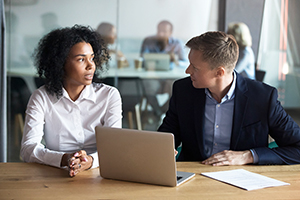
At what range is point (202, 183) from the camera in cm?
153

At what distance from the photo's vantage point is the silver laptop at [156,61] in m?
4.09

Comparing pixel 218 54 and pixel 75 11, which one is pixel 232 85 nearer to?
pixel 218 54

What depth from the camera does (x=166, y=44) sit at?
410 centimetres

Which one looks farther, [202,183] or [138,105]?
[138,105]

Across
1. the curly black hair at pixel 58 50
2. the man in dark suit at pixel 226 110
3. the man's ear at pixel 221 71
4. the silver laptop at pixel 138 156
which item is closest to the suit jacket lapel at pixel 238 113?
the man in dark suit at pixel 226 110

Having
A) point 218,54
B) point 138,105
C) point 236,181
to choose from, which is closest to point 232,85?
point 218,54

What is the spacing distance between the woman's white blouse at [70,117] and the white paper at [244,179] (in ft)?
2.58

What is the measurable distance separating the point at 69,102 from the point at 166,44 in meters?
2.15

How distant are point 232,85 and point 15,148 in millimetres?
Answer: 2957

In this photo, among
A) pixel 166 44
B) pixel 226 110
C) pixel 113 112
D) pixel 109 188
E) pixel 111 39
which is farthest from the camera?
pixel 166 44

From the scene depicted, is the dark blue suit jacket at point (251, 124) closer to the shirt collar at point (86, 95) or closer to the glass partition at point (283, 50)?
the shirt collar at point (86, 95)

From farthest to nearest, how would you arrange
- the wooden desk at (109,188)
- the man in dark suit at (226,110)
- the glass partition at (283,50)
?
the glass partition at (283,50), the man in dark suit at (226,110), the wooden desk at (109,188)

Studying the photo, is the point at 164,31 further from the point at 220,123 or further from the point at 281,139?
the point at 281,139

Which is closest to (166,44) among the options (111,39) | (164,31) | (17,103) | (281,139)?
(164,31)
